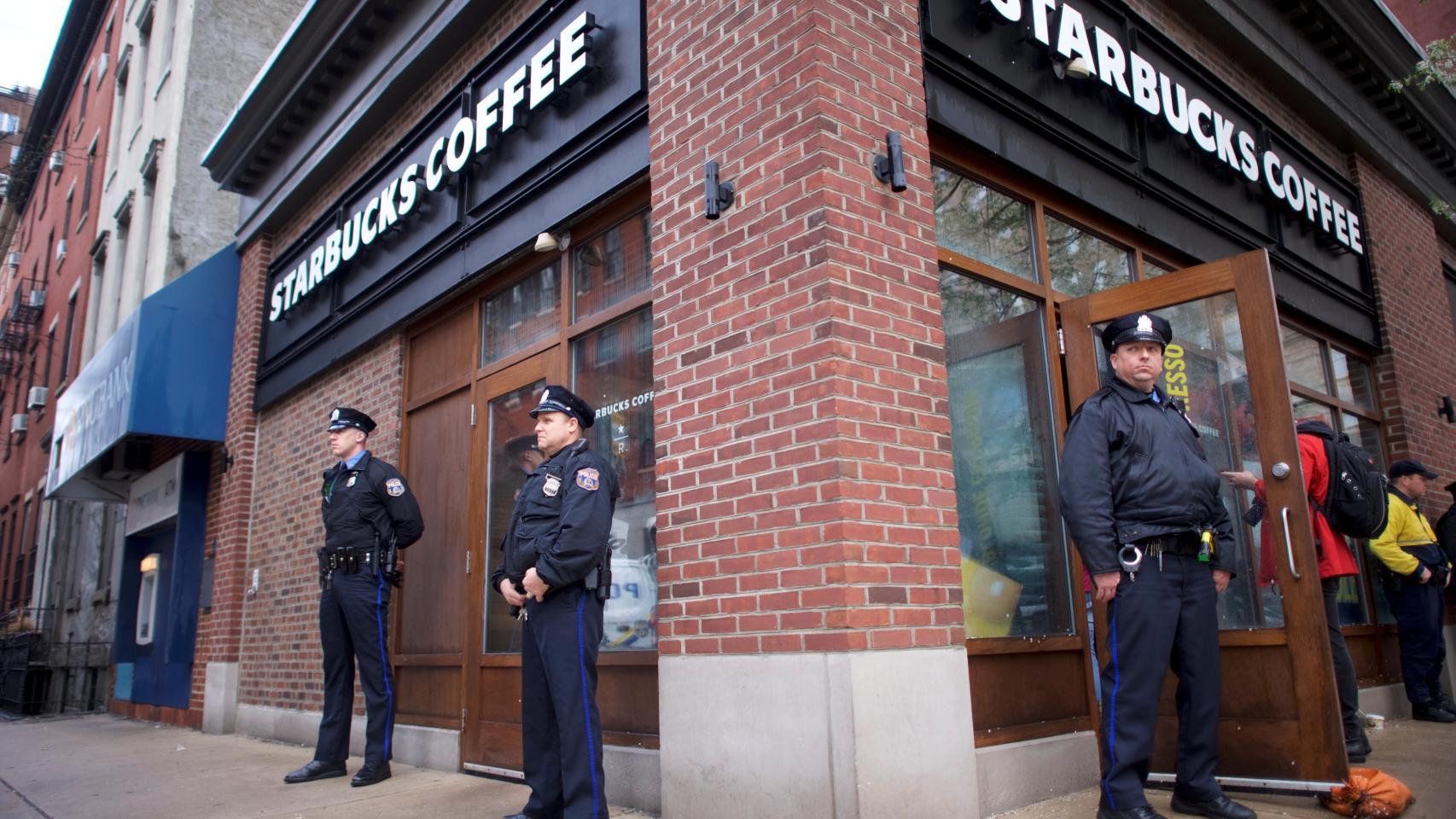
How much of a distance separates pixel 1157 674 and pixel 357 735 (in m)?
5.53

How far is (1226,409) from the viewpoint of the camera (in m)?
5.05

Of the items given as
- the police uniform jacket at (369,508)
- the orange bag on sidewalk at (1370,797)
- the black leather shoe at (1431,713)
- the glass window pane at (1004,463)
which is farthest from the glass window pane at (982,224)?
the black leather shoe at (1431,713)

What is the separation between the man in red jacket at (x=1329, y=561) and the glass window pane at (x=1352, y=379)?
10.1 ft

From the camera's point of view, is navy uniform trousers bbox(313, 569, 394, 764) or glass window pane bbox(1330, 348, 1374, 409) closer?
navy uniform trousers bbox(313, 569, 394, 764)

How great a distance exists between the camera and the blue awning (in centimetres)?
925

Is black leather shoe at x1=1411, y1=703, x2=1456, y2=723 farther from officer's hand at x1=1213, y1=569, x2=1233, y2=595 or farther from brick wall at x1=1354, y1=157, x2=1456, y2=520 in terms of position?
officer's hand at x1=1213, y1=569, x2=1233, y2=595

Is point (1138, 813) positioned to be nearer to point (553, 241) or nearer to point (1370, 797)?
point (1370, 797)

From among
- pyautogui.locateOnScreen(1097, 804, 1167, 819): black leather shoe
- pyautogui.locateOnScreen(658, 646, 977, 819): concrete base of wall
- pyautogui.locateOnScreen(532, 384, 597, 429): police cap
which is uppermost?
pyautogui.locateOnScreen(532, 384, 597, 429): police cap

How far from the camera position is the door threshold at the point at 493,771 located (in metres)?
5.50

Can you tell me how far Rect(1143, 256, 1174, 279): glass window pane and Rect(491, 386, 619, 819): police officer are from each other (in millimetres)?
3937

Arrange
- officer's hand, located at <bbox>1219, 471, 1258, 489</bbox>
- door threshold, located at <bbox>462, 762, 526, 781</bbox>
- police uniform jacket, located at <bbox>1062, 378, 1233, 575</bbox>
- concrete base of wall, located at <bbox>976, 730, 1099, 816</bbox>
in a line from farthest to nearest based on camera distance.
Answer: door threshold, located at <bbox>462, 762, 526, 781</bbox> → officer's hand, located at <bbox>1219, 471, 1258, 489</bbox> → concrete base of wall, located at <bbox>976, 730, 1099, 816</bbox> → police uniform jacket, located at <bbox>1062, 378, 1233, 575</bbox>

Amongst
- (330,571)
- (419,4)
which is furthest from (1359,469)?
(419,4)

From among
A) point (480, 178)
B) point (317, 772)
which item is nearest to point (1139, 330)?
point (480, 178)

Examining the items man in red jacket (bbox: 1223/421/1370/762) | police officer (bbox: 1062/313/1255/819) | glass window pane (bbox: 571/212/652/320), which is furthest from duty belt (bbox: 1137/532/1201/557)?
glass window pane (bbox: 571/212/652/320)
